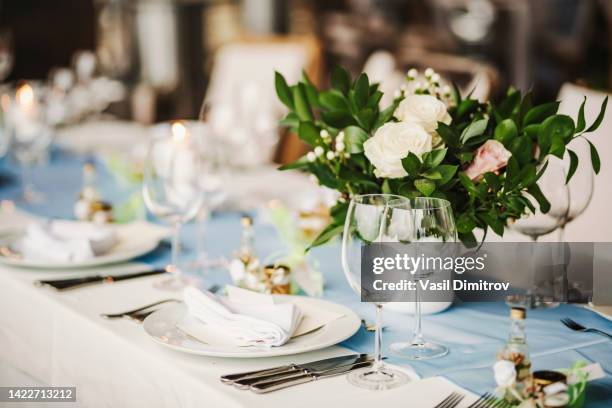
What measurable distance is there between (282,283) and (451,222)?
0.44 metres

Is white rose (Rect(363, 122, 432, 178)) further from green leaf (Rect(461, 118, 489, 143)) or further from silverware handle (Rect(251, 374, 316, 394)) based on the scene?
silverware handle (Rect(251, 374, 316, 394))

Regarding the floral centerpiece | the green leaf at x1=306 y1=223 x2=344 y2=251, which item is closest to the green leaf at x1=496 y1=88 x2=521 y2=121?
the floral centerpiece

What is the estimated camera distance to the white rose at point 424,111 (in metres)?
1.24

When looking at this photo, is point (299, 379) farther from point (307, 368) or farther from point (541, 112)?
point (541, 112)

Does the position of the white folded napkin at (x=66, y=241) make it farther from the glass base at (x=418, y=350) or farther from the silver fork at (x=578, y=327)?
the silver fork at (x=578, y=327)

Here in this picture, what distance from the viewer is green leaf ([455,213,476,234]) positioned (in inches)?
49.6

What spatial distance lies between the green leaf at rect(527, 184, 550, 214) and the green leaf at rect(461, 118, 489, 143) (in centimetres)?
12

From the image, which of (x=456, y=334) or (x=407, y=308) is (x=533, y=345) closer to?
(x=456, y=334)

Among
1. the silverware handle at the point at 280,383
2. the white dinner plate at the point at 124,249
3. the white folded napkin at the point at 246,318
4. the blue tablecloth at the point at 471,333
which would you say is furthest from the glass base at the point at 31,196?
the silverware handle at the point at 280,383

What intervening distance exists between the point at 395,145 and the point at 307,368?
1.13 ft

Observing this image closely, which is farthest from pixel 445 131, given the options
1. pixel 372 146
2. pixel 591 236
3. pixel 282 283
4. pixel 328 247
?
pixel 591 236

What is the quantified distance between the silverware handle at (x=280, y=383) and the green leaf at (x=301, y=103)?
539 millimetres

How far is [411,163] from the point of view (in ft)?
3.95

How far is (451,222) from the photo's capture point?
1078mm
